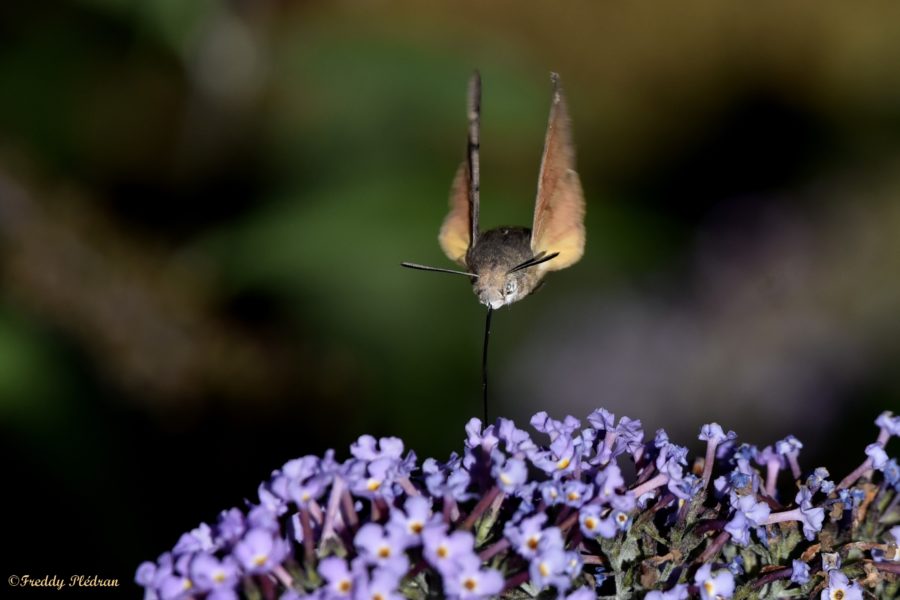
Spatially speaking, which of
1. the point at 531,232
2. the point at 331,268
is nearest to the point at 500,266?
the point at 531,232

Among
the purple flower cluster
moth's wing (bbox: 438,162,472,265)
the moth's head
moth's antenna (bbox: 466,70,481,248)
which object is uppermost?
moth's antenna (bbox: 466,70,481,248)

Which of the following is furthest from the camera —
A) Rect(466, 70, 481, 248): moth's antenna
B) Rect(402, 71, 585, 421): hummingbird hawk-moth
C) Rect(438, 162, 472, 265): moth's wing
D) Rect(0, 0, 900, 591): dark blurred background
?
→ Rect(0, 0, 900, 591): dark blurred background

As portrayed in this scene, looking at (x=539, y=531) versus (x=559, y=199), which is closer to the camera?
(x=539, y=531)

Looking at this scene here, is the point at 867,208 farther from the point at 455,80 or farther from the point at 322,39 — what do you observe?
the point at 322,39

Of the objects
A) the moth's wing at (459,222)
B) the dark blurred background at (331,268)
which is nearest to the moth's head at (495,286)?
the moth's wing at (459,222)

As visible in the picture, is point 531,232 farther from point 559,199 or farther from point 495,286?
point 495,286

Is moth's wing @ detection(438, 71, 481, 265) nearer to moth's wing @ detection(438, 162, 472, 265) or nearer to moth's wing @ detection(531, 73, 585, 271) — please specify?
moth's wing @ detection(438, 162, 472, 265)

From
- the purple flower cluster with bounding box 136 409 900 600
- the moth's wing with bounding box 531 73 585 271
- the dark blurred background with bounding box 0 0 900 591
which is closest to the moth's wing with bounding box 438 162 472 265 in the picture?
the moth's wing with bounding box 531 73 585 271
